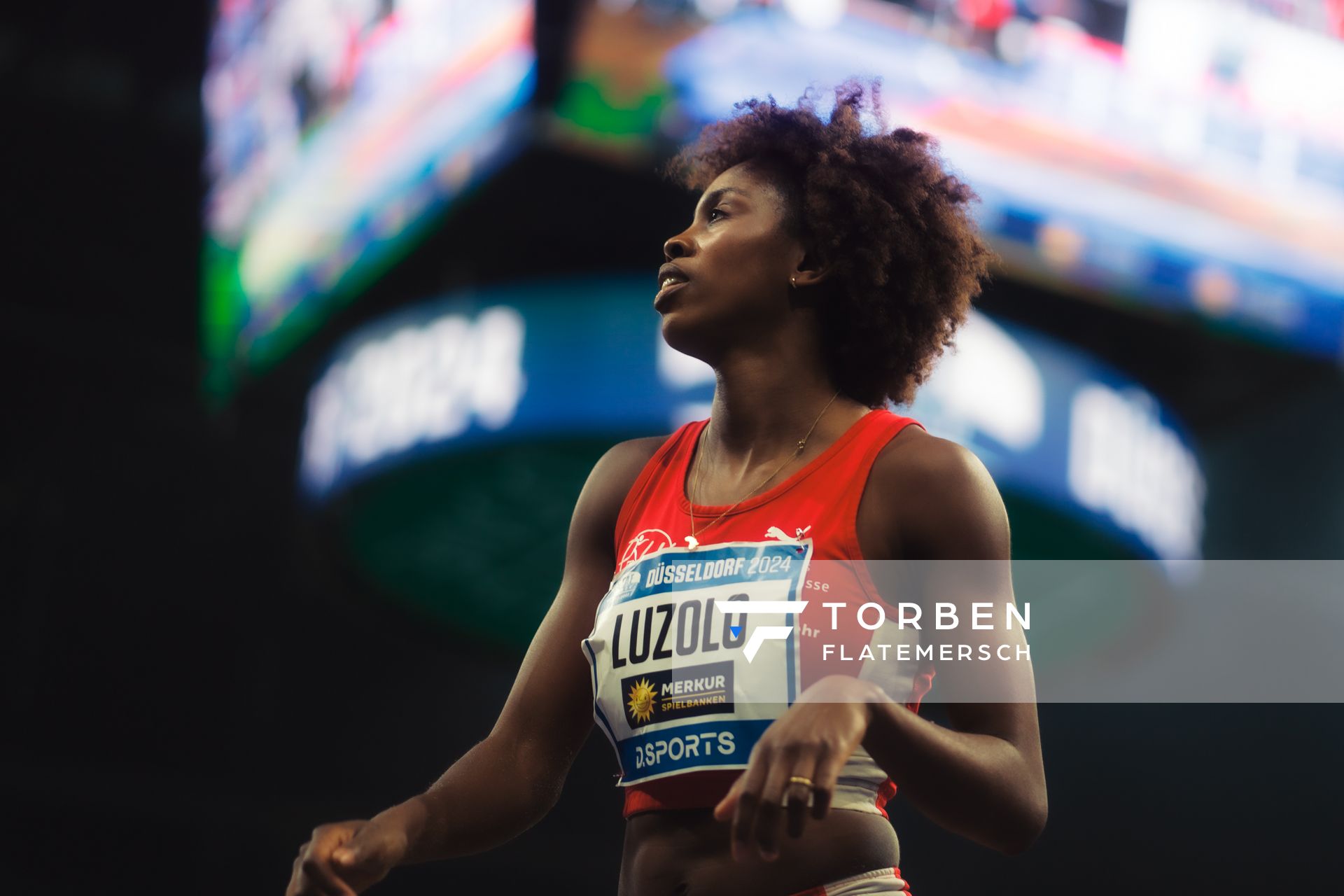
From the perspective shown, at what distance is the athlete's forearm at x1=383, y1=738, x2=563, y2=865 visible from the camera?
2.03 m

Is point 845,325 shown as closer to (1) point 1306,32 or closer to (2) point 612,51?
(2) point 612,51

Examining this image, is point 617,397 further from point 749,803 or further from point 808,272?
point 749,803

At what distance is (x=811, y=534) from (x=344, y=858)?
30.5 inches

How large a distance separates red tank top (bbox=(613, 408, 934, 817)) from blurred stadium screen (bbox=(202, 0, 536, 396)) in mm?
3669

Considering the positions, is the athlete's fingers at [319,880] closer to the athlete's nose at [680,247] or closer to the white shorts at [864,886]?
the white shorts at [864,886]

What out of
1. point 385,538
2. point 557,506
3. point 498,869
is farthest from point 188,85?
point 498,869

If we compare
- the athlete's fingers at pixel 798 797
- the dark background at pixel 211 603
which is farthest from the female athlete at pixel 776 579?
the dark background at pixel 211 603

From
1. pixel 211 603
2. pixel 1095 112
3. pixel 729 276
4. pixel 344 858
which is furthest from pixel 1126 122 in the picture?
pixel 211 603

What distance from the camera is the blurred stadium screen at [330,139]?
5660mm

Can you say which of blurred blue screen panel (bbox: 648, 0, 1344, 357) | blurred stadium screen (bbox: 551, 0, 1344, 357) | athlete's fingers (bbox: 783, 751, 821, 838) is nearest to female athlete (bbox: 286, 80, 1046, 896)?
athlete's fingers (bbox: 783, 751, 821, 838)

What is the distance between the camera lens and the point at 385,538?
7.32 meters

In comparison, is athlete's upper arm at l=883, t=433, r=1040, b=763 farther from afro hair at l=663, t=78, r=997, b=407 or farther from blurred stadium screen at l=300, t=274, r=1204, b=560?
blurred stadium screen at l=300, t=274, r=1204, b=560

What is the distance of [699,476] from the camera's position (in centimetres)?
228

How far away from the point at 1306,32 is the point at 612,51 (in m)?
3.49
